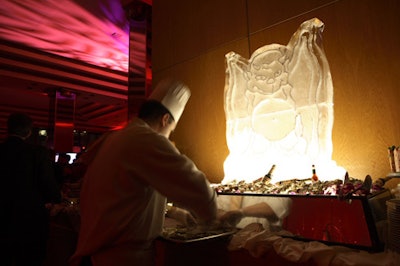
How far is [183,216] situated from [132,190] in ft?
2.19

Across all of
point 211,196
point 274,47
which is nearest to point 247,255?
point 211,196

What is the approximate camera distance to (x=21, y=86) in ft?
21.1

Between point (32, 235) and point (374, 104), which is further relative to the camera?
point (32, 235)

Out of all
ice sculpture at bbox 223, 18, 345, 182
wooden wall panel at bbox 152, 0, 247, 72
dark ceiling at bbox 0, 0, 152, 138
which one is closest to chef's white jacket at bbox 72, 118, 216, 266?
ice sculpture at bbox 223, 18, 345, 182

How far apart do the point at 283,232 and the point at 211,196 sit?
1.81 feet

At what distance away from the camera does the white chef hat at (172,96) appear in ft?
5.32

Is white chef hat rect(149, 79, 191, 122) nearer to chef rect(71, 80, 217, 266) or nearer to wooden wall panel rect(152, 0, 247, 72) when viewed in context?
chef rect(71, 80, 217, 266)

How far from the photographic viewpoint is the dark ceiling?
16.2ft

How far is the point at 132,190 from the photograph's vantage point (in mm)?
1312

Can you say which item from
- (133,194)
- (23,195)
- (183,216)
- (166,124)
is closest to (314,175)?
(183,216)

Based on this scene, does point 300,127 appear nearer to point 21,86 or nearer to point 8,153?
point 8,153

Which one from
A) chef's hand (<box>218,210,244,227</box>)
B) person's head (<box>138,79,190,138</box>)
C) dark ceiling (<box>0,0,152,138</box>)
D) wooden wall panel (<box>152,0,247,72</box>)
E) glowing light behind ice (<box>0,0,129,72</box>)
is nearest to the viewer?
person's head (<box>138,79,190,138</box>)

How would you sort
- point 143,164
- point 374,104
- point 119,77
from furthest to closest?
point 119,77 → point 374,104 → point 143,164

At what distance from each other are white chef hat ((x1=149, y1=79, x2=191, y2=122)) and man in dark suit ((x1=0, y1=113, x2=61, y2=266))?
1458 millimetres
